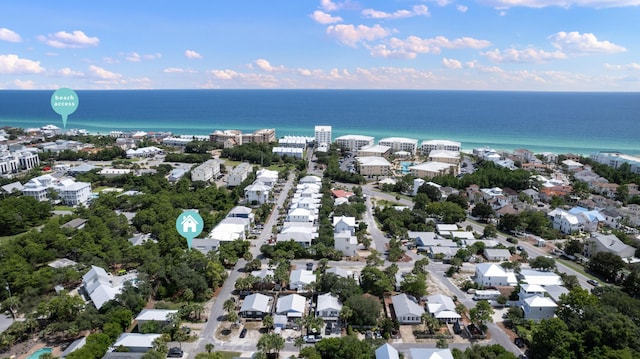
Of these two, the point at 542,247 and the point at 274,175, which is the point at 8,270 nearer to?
the point at 274,175

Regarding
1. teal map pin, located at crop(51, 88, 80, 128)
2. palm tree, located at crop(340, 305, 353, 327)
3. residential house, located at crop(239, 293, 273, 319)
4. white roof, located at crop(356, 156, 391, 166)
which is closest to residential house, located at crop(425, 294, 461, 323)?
palm tree, located at crop(340, 305, 353, 327)

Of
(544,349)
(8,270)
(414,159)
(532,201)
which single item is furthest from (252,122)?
(544,349)

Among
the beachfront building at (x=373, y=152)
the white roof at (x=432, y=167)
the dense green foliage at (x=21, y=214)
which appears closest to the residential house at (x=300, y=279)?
the dense green foliage at (x=21, y=214)

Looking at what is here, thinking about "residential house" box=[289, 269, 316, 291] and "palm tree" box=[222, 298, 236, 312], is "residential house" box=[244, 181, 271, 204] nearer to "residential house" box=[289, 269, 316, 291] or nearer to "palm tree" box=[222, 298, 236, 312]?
"residential house" box=[289, 269, 316, 291]

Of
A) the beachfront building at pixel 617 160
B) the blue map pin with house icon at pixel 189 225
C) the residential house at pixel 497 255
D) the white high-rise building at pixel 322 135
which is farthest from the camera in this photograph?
the white high-rise building at pixel 322 135

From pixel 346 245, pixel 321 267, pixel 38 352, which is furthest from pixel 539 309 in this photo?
pixel 38 352

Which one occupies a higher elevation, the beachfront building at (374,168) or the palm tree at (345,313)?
the beachfront building at (374,168)

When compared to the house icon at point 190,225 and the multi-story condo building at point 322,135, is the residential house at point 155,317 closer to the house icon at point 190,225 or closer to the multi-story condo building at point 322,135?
the house icon at point 190,225
